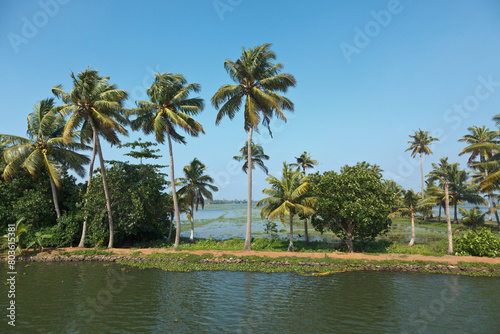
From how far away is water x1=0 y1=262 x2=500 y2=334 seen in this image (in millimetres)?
11438

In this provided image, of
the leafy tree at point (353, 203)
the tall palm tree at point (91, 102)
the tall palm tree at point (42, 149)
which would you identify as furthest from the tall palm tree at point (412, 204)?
the tall palm tree at point (42, 149)

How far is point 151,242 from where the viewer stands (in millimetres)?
32312

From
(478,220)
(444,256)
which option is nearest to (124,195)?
(444,256)

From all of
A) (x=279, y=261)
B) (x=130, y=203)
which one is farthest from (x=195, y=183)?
(x=279, y=261)

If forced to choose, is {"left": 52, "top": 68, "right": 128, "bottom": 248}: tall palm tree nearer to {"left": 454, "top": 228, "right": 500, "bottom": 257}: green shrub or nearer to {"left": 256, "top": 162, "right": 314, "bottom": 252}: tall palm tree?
{"left": 256, "top": 162, "right": 314, "bottom": 252}: tall palm tree

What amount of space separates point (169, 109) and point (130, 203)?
432 inches

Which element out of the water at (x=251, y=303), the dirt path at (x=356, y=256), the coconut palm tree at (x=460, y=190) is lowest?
the water at (x=251, y=303)

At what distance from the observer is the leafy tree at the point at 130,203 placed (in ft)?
90.7

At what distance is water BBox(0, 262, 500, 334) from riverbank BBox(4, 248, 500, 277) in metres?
1.45

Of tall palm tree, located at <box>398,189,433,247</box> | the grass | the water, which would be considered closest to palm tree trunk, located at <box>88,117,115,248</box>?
the grass

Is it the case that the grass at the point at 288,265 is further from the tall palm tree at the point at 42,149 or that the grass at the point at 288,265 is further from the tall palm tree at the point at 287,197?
the tall palm tree at the point at 42,149

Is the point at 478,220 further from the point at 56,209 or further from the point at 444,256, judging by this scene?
the point at 56,209

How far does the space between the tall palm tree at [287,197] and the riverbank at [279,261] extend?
4064 millimetres

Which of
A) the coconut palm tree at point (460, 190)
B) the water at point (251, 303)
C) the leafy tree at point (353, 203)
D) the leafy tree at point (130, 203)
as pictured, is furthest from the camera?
the coconut palm tree at point (460, 190)
